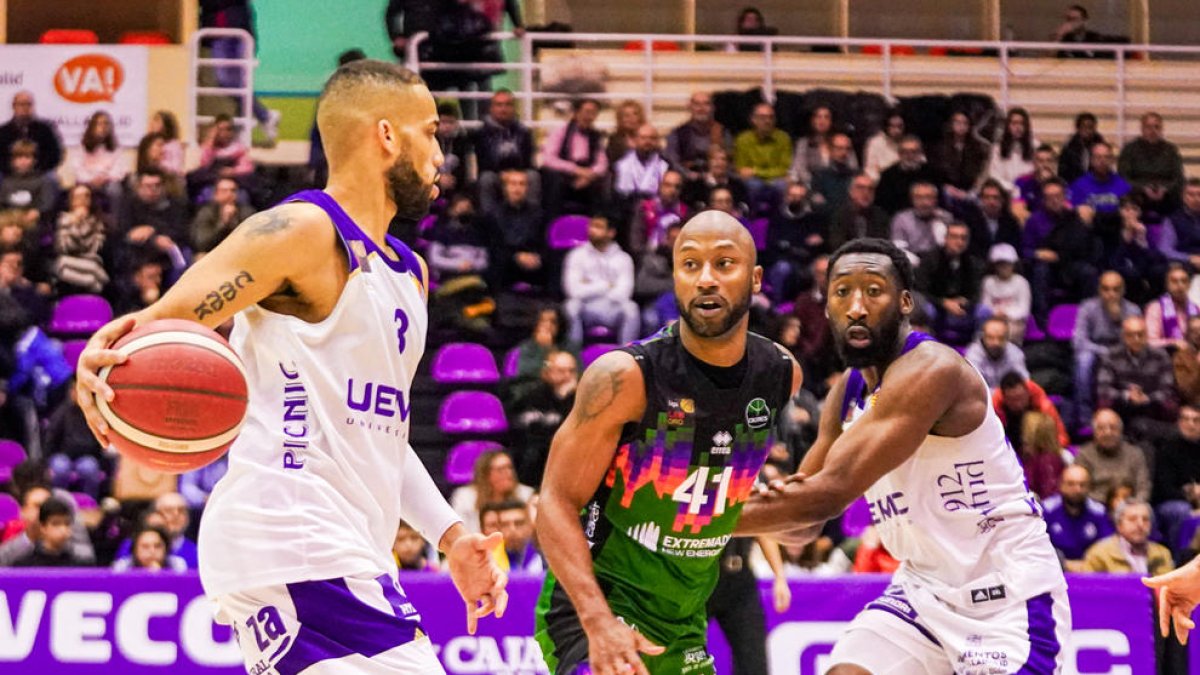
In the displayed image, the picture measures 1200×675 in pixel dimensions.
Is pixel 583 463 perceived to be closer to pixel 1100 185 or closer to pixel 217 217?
pixel 217 217

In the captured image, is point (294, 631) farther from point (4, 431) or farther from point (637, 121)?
point (637, 121)

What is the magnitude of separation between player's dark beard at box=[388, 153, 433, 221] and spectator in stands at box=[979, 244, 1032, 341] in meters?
9.96

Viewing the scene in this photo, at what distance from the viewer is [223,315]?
373cm

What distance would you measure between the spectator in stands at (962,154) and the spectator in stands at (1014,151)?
532 millimetres

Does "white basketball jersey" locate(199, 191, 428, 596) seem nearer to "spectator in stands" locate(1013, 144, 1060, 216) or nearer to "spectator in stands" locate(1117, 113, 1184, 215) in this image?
"spectator in stands" locate(1013, 144, 1060, 216)

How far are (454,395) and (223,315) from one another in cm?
879

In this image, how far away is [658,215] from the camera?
534 inches

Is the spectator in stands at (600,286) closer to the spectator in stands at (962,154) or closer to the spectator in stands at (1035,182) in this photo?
the spectator in stands at (962,154)

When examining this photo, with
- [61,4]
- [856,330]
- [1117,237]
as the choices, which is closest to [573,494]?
[856,330]

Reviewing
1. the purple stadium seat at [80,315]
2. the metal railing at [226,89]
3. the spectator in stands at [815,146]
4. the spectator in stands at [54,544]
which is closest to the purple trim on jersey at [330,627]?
the spectator in stands at [54,544]

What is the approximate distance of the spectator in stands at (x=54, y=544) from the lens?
389 inches

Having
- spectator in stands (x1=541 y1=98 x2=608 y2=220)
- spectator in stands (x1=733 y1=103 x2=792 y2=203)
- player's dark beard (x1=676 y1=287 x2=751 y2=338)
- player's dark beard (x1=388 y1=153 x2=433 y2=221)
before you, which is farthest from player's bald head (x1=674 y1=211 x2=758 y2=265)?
spectator in stands (x1=733 y1=103 x2=792 y2=203)

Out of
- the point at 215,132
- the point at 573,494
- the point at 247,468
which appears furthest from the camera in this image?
the point at 215,132

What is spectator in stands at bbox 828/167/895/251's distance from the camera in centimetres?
1395
